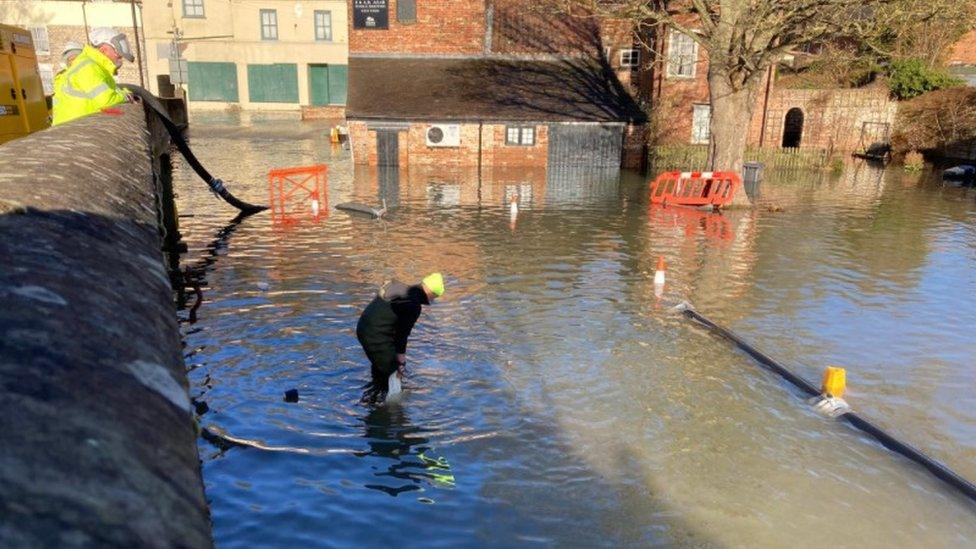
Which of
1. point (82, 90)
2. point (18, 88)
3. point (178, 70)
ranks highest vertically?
point (178, 70)

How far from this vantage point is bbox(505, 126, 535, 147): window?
103 ft

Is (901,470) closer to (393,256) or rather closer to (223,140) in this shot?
(393,256)

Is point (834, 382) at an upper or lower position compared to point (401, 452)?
upper

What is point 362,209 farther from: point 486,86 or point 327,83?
point 327,83

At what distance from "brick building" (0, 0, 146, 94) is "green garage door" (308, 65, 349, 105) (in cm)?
1091

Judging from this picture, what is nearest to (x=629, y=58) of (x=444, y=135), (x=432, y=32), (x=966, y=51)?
(x=432, y=32)

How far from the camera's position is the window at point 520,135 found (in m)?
31.5

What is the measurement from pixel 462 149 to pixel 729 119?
1272cm

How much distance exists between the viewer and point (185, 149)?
16156 mm

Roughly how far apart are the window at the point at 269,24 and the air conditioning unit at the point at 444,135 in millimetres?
21948

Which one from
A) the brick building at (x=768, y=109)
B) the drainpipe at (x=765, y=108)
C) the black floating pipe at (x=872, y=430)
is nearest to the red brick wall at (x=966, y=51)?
the brick building at (x=768, y=109)

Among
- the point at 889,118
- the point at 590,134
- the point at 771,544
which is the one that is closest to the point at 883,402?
the point at 771,544

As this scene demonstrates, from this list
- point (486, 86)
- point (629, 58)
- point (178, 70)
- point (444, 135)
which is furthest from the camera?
point (178, 70)

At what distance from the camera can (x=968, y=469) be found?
750cm
